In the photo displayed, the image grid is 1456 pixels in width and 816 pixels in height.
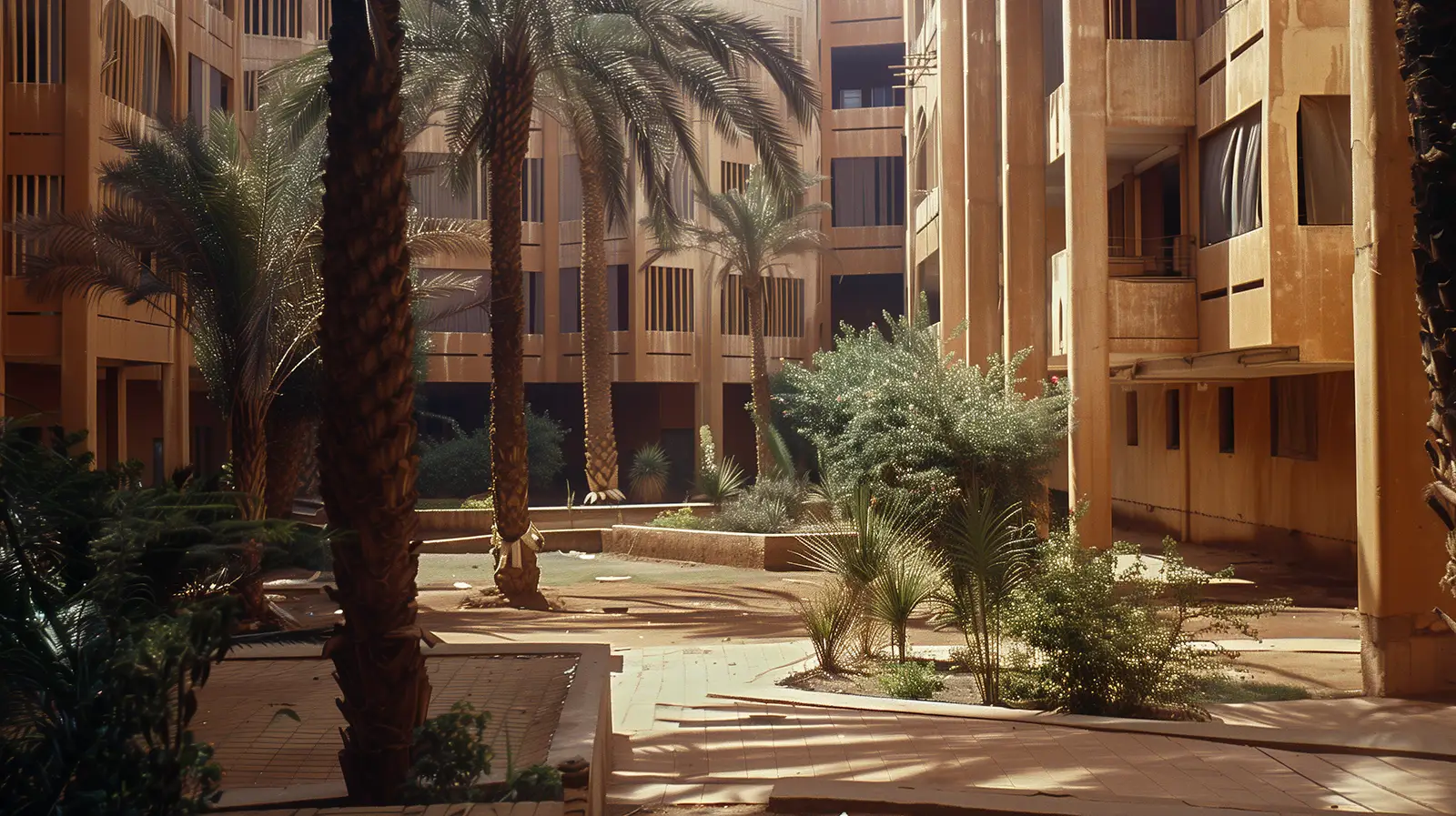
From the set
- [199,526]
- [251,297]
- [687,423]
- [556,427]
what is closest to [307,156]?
[251,297]

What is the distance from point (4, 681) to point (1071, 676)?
6.49m

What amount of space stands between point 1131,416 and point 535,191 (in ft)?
67.8

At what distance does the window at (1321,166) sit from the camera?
15.9 metres

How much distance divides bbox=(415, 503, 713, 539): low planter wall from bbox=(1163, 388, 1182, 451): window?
9.39m

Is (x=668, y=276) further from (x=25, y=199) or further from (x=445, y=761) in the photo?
(x=445, y=761)

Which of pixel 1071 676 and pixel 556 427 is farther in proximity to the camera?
pixel 556 427

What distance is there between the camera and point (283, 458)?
18625 mm

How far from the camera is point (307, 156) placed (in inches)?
634

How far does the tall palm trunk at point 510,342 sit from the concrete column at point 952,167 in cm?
1135

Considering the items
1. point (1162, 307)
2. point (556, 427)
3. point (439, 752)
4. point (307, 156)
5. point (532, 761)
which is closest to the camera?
point (439, 752)

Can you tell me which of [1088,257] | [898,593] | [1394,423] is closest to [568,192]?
[1088,257]

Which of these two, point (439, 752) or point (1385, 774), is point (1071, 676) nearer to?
point (1385, 774)

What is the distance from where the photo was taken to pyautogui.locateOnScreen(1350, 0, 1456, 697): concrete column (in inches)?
379

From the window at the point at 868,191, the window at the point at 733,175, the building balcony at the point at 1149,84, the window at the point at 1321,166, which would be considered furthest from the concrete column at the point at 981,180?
the window at the point at 868,191
